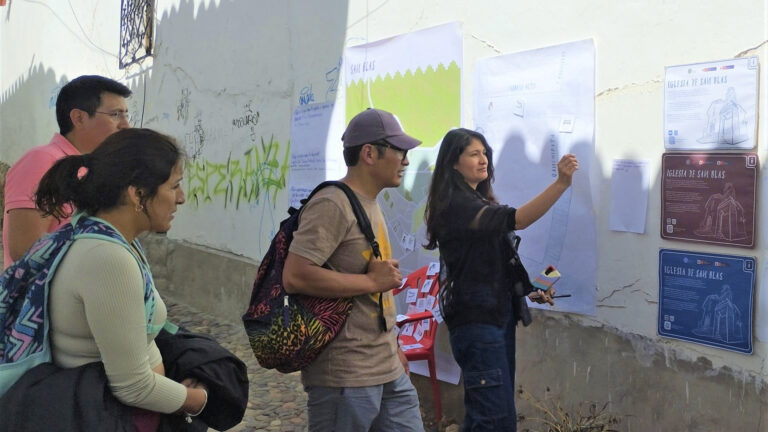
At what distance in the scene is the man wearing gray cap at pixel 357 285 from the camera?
2.51 metres

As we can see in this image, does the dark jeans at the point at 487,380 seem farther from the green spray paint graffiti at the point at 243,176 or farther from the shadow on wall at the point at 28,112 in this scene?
the shadow on wall at the point at 28,112

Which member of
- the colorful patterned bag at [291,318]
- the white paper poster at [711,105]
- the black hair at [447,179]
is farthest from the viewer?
the black hair at [447,179]

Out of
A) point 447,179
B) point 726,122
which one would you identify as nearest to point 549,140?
point 447,179

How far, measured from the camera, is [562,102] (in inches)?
149

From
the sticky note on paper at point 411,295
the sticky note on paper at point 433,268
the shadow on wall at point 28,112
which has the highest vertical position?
the shadow on wall at point 28,112

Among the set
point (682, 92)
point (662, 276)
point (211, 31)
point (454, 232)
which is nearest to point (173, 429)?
point (454, 232)

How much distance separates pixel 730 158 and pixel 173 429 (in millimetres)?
2356

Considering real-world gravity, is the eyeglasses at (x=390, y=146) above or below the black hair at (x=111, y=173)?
above

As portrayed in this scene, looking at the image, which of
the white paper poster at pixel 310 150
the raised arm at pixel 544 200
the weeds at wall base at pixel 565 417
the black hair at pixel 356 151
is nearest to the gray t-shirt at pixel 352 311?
the black hair at pixel 356 151

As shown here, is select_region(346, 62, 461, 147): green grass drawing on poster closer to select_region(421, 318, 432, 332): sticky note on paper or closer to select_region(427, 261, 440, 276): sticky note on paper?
select_region(427, 261, 440, 276): sticky note on paper

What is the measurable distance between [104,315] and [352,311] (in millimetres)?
996

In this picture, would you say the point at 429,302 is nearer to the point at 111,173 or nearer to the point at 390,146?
the point at 390,146

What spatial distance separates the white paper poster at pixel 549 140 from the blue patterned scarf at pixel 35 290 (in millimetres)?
2398

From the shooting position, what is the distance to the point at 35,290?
5.87ft
